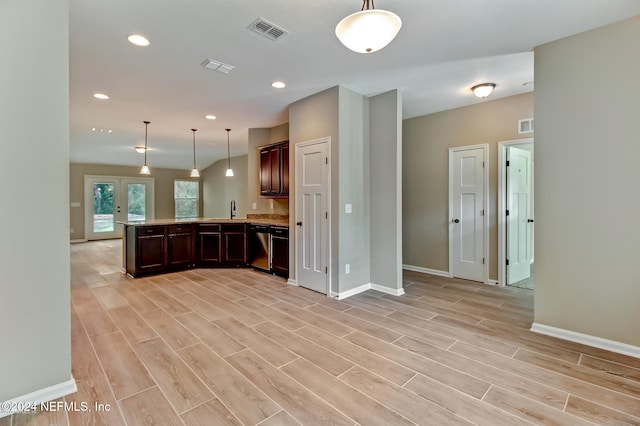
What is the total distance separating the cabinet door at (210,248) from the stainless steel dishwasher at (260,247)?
0.61 metres

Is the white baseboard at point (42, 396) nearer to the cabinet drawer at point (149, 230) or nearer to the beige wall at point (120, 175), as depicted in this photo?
the cabinet drawer at point (149, 230)

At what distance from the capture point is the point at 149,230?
197 inches

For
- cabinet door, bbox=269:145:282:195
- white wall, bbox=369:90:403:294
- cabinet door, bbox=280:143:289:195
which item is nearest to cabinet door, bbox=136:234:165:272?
cabinet door, bbox=269:145:282:195

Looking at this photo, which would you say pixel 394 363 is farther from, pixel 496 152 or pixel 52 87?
pixel 496 152

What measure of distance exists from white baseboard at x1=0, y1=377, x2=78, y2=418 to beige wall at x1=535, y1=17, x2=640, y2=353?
394cm

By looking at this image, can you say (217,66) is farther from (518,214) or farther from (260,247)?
(518,214)

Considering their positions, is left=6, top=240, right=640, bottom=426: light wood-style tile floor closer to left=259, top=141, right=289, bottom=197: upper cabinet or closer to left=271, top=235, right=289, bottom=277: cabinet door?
left=271, top=235, right=289, bottom=277: cabinet door

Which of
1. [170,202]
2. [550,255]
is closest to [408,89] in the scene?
[550,255]

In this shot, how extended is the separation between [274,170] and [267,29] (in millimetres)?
3204

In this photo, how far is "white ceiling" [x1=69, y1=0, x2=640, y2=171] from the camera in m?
2.29

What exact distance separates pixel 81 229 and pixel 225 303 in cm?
849

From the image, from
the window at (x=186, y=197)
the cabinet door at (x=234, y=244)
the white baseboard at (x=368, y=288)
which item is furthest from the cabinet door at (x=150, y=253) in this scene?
the window at (x=186, y=197)

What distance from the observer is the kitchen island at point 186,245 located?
4945 millimetres

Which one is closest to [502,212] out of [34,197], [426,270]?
[426,270]
